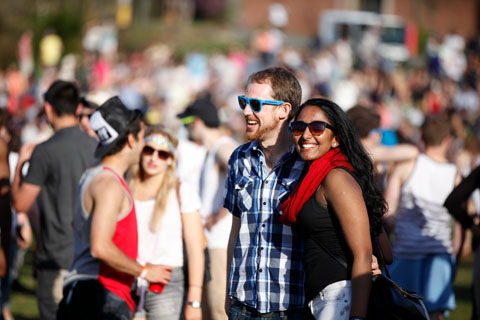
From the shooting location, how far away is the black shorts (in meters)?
4.49

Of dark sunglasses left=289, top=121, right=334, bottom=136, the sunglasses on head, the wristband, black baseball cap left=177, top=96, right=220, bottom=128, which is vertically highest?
the sunglasses on head

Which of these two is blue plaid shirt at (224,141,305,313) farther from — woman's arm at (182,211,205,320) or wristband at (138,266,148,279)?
woman's arm at (182,211,205,320)

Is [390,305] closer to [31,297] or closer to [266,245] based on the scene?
[266,245]

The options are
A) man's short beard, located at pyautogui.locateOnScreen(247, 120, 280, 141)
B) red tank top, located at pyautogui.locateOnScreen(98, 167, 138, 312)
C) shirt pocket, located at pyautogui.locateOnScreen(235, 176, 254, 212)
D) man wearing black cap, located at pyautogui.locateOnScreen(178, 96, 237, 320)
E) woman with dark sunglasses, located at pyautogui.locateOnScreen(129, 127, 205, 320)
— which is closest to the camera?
shirt pocket, located at pyautogui.locateOnScreen(235, 176, 254, 212)

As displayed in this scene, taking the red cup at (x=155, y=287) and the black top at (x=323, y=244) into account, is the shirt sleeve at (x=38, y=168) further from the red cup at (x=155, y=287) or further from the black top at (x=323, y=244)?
the black top at (x=323, y=244)

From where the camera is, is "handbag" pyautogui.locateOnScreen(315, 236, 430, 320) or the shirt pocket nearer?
"handbag" pyautogui.locateOnScreen(315, 236, 430, 320)

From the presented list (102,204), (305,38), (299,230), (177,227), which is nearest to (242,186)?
(299,230)

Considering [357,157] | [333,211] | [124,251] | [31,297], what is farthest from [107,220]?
[31,297]

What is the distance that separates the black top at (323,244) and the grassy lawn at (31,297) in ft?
18.0

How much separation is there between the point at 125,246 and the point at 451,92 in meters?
21.3

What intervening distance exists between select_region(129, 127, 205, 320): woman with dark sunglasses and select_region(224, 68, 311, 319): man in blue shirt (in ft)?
3.20

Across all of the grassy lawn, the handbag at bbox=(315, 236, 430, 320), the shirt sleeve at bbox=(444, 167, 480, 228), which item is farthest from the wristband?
the grassy lawn

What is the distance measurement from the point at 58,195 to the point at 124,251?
1.46 meters

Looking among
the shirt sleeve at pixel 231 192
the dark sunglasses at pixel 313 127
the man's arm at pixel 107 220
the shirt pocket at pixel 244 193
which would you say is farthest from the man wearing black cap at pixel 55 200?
the dark sunglasses at pixel 313 127
